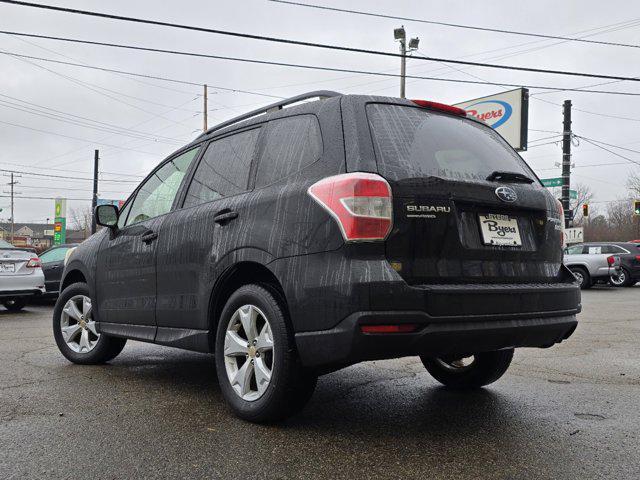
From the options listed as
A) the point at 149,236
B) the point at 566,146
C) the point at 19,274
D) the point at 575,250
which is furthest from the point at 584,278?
the point at 149,236

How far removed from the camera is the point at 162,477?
2.63 m

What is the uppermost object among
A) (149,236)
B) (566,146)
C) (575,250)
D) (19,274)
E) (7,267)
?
(566,146)

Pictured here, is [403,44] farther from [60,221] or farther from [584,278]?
[60,221]

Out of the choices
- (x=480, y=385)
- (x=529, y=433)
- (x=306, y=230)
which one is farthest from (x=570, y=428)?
(x=306, y=230)

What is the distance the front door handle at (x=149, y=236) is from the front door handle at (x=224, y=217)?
89 centimetres

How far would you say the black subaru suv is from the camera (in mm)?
2910

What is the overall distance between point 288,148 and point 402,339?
4.47 feet

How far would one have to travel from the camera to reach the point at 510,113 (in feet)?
102

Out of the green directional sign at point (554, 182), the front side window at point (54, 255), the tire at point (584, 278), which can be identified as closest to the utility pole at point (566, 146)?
the green directional sign at point (554, 182)

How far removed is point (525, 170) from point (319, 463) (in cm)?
219

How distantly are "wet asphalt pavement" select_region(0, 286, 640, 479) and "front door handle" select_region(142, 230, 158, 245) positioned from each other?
1.08m

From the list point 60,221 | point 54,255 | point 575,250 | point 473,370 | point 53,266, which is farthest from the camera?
point 60,221

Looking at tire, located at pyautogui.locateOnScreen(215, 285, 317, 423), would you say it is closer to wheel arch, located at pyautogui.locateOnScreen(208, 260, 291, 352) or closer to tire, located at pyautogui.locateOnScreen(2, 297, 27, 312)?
wheel arch, located at pyautogui.locateOnScreen(208, 260, 291, 352)

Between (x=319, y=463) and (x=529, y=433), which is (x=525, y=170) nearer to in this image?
(x=529, y=433)
